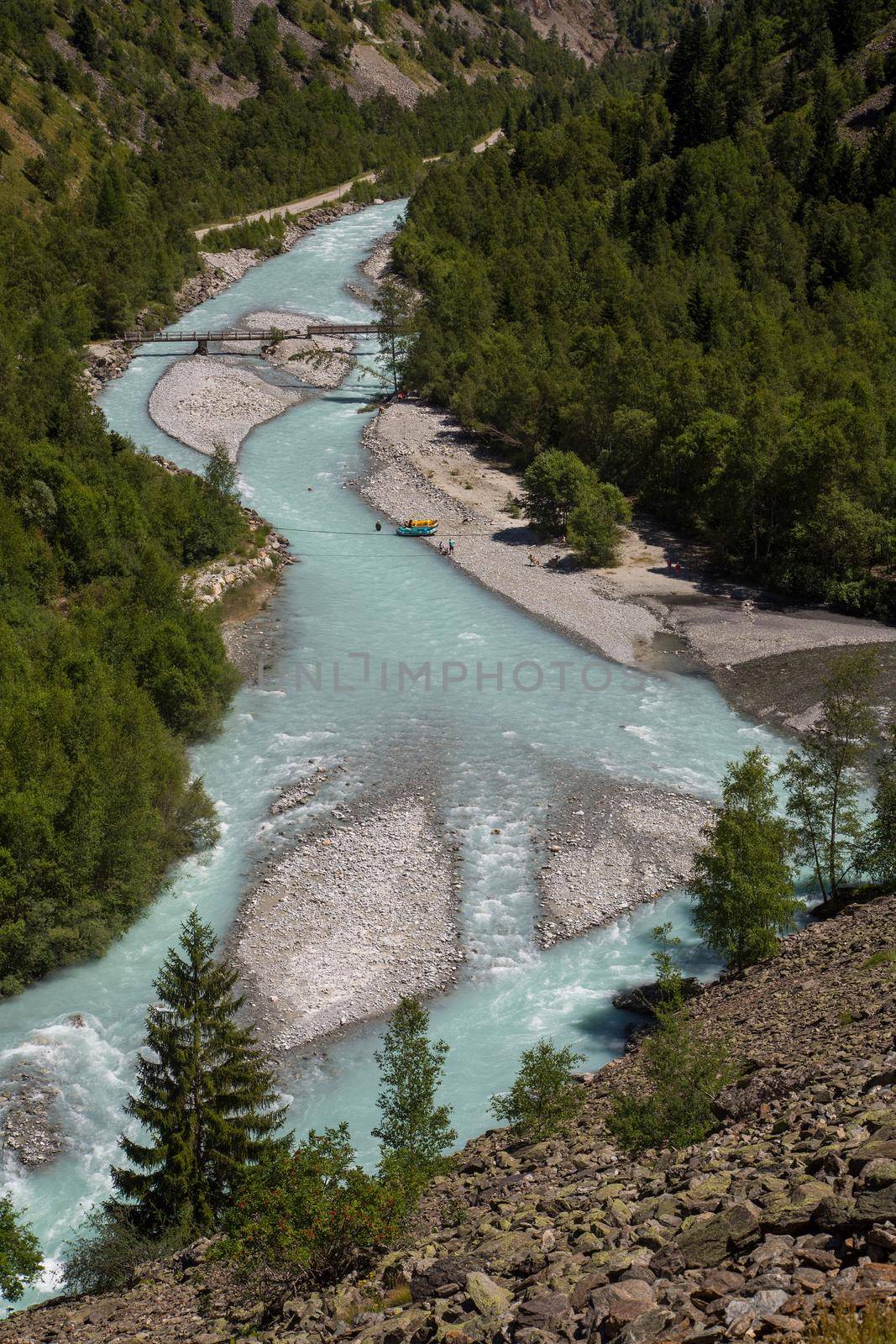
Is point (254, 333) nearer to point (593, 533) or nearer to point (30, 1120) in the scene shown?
point (593, 533)

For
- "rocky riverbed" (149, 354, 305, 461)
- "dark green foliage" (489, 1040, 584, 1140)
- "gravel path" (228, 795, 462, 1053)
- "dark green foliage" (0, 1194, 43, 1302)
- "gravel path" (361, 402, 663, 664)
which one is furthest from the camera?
"rocky riverbed" (149, 354, 305, 461)

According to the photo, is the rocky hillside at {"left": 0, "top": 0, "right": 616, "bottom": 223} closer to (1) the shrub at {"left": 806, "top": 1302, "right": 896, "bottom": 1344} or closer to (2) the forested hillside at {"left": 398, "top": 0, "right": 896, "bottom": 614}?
(2) the forested hillside at {"left": 398, "top": 0, "right": 896, "bottom": 614}

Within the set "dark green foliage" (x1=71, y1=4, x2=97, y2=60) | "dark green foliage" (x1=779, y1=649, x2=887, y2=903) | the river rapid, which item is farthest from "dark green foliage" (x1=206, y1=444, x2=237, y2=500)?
"dark green foliage" (x1=71, y1=4, x2=97, y2=60)

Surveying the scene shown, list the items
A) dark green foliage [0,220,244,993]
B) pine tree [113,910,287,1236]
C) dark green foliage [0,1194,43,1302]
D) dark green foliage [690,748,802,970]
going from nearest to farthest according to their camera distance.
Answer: dark green foliage [0,1194,43,1302]
pine tree [113,910,287,1236]
dark green foliage [690,748,802,970]
dark green foliage [0,220,244,993]

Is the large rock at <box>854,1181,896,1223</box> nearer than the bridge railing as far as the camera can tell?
Yes

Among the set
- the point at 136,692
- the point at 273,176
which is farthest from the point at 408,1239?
the point at 273,176

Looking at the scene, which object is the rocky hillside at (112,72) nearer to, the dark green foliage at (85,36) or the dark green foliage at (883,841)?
the dark green foliage at (85,36)

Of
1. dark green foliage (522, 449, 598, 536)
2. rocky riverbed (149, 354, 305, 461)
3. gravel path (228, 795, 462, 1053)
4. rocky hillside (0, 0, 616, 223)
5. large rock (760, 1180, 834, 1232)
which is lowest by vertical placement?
gravel path (228, 795, 462, 1053)
